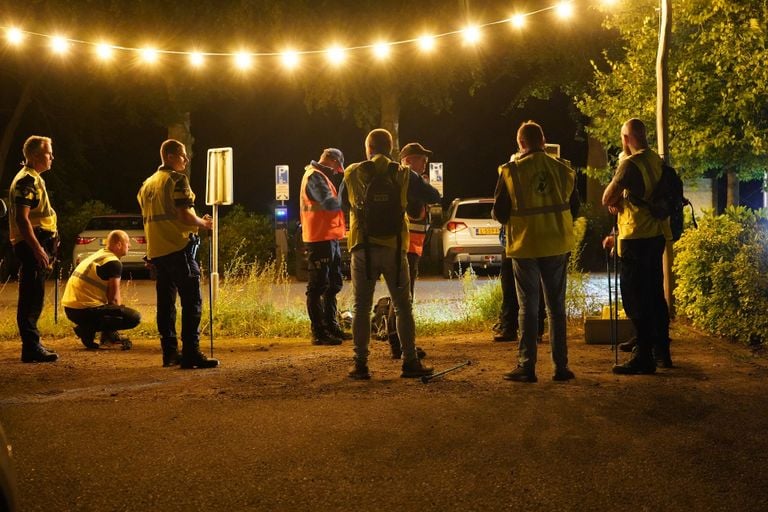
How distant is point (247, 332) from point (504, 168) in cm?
472

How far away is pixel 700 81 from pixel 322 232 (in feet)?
20.9

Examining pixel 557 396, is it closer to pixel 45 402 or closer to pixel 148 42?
pixel 45 402

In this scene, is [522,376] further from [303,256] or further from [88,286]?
[303,256]

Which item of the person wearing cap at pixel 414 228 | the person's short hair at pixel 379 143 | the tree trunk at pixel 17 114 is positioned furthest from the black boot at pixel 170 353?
the tree trunk at pixel 17 114

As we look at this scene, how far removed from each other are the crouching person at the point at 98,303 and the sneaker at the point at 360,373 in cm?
315

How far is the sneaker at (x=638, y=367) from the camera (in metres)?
7.36

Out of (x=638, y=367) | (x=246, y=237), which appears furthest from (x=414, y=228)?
(x=246, y=237)

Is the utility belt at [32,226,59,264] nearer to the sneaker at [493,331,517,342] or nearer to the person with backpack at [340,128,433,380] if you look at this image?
the person with backpack at [340,128,433,380]

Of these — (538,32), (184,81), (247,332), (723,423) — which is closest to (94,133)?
(184,81)

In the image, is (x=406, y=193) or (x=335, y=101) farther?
(x=335, y=101)

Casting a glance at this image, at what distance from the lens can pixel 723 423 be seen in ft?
18.9

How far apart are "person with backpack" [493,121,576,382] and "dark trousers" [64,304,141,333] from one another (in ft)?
13.8

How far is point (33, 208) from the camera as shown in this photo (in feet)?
28.2

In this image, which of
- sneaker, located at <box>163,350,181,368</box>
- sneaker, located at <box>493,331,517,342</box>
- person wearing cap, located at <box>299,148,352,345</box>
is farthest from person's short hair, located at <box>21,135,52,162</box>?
sneaker, located at <box>493,331,517,342</box>
